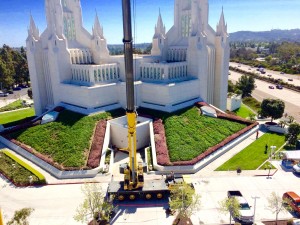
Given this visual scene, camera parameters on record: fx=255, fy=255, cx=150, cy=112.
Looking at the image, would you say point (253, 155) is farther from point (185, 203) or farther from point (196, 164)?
point (185, 203)

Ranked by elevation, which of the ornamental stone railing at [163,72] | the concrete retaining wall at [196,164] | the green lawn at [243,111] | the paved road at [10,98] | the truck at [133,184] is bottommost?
the green lawn at [243,111]

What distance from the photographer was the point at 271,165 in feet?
82.9

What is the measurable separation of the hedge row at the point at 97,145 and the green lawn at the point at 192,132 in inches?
281

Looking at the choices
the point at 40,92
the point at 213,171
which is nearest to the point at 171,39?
the point at 40,92

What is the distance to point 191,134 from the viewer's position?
29.1 meters

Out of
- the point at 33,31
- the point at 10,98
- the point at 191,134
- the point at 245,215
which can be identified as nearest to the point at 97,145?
the point at 191,134

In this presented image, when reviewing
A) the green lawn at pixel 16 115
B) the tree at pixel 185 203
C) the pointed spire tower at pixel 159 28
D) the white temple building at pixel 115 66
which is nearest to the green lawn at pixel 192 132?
the white temple building at pixel 115 66

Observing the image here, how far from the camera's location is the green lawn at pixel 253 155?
25.0m

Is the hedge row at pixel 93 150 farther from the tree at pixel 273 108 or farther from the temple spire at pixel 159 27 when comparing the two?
the tree at pixel 273 108

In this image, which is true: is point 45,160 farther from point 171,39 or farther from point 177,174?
point 171,39

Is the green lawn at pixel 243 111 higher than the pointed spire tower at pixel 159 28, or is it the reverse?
the pointed spire tower at pixel 159 28

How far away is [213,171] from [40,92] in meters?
28.5

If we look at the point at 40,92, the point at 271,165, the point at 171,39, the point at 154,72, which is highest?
the point at 171,39

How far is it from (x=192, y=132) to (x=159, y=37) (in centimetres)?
2086
